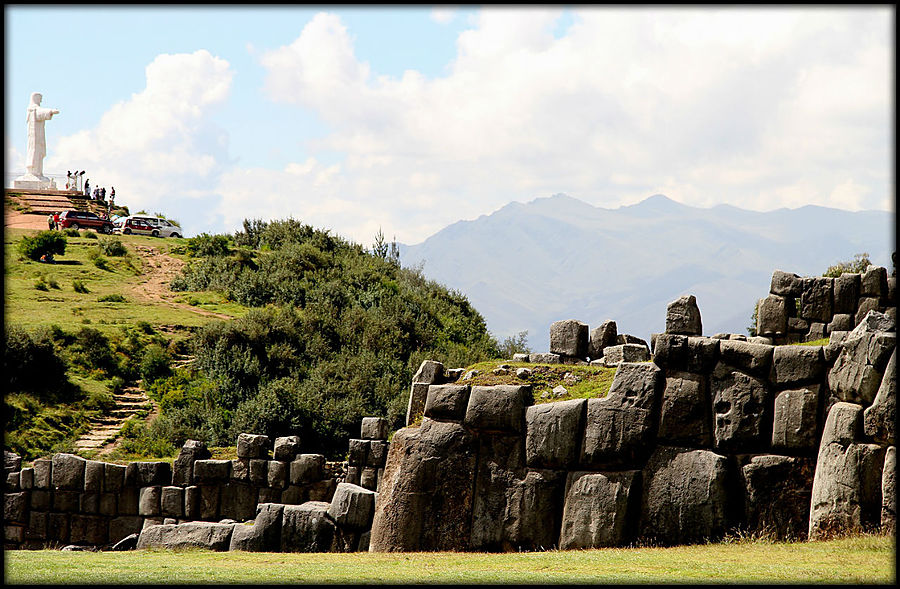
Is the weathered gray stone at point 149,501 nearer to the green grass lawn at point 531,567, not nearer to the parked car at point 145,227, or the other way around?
the green grass lawn at point 531,567

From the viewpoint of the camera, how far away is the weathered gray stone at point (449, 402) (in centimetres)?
1661

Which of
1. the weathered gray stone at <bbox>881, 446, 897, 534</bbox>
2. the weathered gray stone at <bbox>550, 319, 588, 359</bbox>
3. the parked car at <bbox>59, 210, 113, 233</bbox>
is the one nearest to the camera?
the weathered gray stone at <bbox>881, 446, 897, 534</bbox>

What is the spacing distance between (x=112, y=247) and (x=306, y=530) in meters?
38.4

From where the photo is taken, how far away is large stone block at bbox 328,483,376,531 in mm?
18188

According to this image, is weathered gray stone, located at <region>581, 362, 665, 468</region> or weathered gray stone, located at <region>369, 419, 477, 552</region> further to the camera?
weathered gray stone, located at <region>369, 419, 477, 552</region>

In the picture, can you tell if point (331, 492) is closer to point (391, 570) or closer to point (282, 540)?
point (282, 540)

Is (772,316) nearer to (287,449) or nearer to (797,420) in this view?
(797,420)

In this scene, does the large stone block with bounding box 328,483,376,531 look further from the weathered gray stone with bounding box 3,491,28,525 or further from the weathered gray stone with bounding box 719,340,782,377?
the weathered gray stone with bounding box 3,491,28,525

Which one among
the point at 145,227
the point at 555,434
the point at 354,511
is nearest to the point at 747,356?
the point at 555,434

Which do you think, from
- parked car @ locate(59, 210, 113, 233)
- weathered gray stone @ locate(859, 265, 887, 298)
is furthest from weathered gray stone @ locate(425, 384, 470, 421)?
parked car @ locate(59, 210, 113, 233)

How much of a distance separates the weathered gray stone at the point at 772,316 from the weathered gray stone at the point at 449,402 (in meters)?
14.7

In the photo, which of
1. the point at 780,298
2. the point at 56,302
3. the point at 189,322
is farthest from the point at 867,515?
the point at 56,302

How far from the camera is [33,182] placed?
70.7m

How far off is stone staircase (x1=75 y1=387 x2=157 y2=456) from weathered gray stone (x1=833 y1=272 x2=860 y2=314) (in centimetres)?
2222
